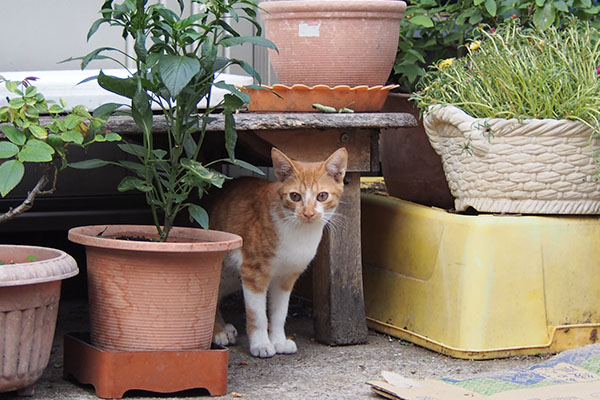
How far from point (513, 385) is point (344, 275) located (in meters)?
0.85

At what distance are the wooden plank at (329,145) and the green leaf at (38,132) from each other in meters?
0.98

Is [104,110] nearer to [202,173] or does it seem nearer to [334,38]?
[202,173]

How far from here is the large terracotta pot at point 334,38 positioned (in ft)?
10.4

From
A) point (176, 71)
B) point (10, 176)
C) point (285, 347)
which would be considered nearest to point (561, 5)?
point (285, 347)

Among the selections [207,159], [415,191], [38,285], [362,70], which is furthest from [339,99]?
[38,285]

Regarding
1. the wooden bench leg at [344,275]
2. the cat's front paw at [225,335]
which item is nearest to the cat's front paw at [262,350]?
the cat's front paw at [225,335]

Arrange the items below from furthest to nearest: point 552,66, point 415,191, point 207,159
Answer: point 207,159 < point 415,191 < point 552,66

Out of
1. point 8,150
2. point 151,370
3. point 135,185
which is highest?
point 8,150

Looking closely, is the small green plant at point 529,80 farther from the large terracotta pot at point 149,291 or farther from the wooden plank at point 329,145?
the large terracotta pot at point 149,291

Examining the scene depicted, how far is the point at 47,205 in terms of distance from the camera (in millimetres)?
4160

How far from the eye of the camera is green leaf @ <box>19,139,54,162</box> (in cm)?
233

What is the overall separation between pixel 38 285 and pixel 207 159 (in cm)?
157

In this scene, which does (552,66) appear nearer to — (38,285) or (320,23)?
(320,23)

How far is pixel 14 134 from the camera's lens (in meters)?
2.39
